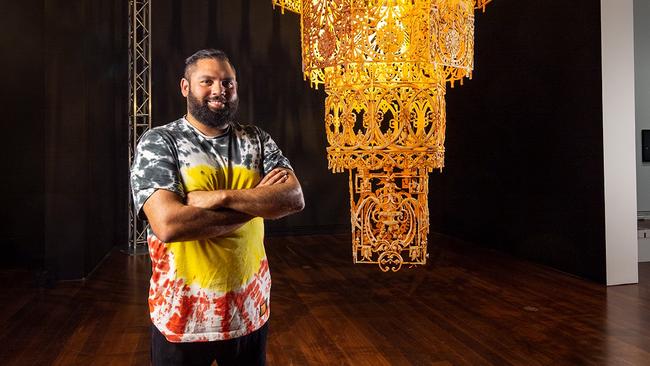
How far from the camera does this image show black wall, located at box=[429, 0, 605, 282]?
464 cm

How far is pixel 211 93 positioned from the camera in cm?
136

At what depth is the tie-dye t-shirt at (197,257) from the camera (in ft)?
4.40

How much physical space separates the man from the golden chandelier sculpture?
2764 mm

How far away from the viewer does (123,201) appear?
22.5 ft

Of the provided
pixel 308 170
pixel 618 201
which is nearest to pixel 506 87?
pixel 618 201

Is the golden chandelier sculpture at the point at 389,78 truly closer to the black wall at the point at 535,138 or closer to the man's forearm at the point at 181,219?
the black wall at the point at 535,138

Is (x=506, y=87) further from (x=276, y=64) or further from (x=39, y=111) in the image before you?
(x=39, y=111)

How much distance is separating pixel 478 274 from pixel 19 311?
376 centimetres

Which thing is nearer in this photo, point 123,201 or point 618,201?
point 618,201

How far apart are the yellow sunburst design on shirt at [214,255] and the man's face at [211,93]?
130 mm

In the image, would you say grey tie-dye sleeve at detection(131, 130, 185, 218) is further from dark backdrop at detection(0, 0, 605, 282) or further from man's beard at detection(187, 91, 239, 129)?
dark backdrop at detection(0, 0, 605, 282)

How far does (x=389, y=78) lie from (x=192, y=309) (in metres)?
3.23

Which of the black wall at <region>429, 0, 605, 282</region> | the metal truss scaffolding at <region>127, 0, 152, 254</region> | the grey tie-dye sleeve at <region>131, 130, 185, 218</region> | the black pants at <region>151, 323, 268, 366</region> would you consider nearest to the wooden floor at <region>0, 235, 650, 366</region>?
the black wall at <region>429, 0, 605, 282</region>

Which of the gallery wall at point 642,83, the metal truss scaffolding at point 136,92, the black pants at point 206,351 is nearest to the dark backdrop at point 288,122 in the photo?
the metal truss scaffolding at point 136,92
